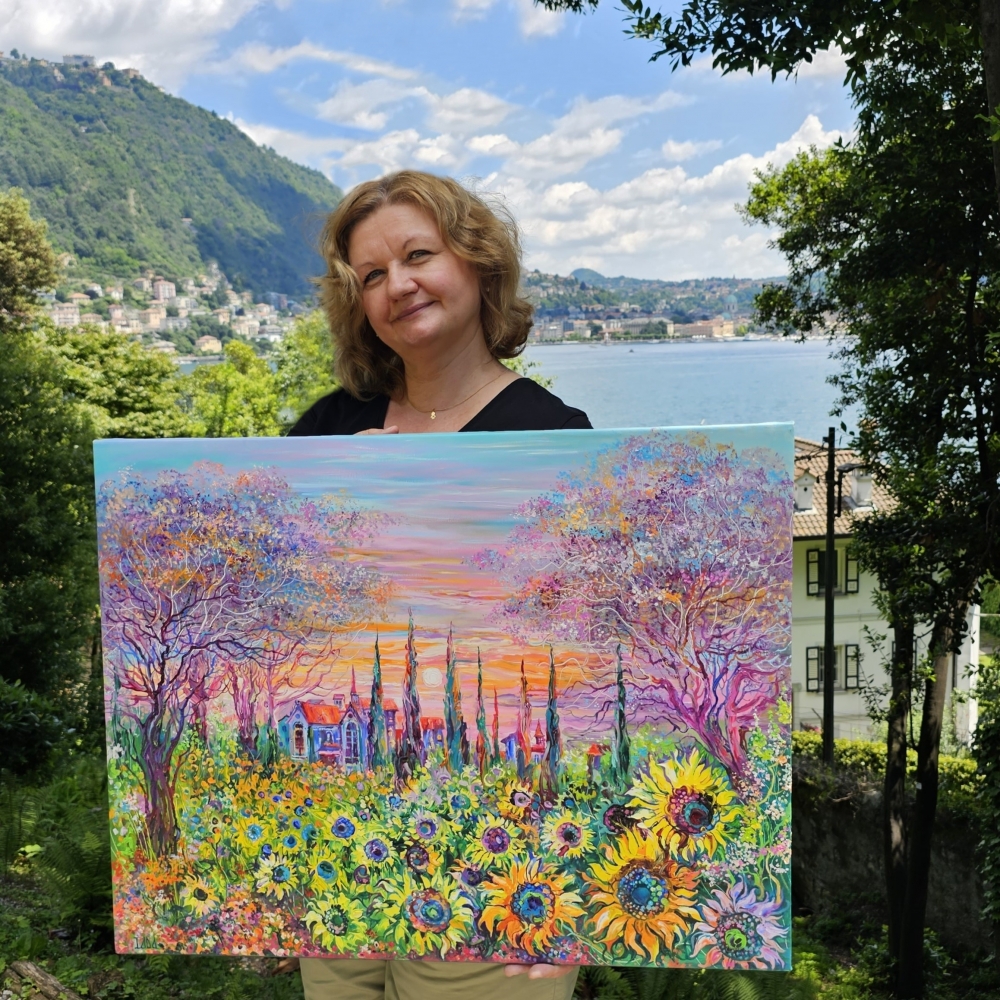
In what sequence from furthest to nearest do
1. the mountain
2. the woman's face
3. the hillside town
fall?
the mountain < the hillside town < the woman's face

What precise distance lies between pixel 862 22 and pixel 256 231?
257 ft

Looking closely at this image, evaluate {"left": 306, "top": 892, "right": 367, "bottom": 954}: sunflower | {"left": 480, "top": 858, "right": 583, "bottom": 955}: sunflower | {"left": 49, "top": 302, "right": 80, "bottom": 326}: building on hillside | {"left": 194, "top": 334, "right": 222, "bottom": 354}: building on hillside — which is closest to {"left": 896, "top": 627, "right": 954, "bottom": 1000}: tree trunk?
{"left": 480, "top": 858, "right": 583, "bottom": 955}: sunflower

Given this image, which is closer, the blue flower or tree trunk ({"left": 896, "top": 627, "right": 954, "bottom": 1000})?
the blue flower

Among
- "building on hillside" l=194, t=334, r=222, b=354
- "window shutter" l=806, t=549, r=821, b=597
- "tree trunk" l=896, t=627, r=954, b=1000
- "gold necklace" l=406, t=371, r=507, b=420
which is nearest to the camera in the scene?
"gold necklace" l=406, t=371, r=507, b=420

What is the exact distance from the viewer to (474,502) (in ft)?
5.31

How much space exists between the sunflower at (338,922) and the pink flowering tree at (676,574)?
543mm

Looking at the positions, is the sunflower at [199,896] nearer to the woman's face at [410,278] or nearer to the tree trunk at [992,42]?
the woman's face at [410,278]

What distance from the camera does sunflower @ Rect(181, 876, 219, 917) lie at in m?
1.71

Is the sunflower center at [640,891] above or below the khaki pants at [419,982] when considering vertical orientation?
above

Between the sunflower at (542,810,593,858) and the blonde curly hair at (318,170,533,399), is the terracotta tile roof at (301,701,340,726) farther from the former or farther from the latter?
the blonde curly hair at (318,170,533,399)

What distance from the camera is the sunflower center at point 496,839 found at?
1.62 m

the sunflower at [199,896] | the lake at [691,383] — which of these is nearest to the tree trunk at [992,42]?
the sunflower at [199,896]

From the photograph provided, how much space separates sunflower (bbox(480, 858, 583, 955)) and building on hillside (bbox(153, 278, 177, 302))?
6583 cm

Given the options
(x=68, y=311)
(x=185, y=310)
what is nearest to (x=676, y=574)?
(x=68, y=311)
